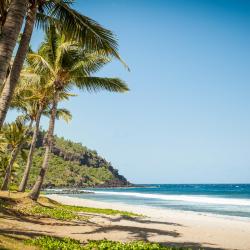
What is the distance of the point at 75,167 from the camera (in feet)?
404

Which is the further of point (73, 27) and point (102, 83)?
point (102, 83)

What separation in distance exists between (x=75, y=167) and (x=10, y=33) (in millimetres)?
118233

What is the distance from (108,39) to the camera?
9.59 metres

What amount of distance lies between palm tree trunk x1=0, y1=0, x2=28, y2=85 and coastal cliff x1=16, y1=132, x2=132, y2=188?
276ft

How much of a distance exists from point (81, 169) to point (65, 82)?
4375 inches

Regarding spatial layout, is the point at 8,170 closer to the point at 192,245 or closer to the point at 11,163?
the point at 11,163

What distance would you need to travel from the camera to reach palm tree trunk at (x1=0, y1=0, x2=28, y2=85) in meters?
6.78

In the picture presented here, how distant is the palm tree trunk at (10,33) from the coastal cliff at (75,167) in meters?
84.2

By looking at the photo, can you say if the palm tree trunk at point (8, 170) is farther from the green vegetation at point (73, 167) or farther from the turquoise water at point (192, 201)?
the green vegetation at point (73, 167)

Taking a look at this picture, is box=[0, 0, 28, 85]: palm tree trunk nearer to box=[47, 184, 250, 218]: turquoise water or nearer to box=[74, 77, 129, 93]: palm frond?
box=[74, 77, 129, 93]: palm frond

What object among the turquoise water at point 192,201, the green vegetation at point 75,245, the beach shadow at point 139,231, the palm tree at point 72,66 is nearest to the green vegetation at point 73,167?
the turquoise water at point 192,201

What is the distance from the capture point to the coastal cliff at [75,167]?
108 m

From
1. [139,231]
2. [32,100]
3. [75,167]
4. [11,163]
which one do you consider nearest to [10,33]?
[139,231]

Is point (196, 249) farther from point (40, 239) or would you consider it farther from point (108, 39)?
point (108, 39)
